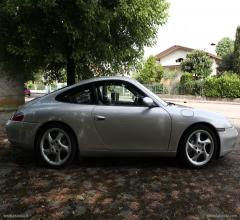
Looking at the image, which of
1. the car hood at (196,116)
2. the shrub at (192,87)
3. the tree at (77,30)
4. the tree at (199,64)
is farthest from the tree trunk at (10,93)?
the tree at (199,64)

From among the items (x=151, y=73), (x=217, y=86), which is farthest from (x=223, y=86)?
(x=151, y=73)

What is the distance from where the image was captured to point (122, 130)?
5773 millimetres

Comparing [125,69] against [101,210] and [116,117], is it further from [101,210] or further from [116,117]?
[101,210]

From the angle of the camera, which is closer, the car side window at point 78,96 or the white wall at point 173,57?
the car side window at point 78,96

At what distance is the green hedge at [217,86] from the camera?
1457 inches

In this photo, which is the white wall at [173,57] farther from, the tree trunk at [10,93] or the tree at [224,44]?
the tree trunk at [10,93]

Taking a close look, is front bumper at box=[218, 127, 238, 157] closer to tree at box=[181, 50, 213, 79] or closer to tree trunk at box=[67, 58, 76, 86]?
tree trunk at box=[67, 58, 76, 86]

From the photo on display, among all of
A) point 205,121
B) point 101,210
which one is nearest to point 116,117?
point 205,121

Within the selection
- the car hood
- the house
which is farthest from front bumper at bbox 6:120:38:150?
the house

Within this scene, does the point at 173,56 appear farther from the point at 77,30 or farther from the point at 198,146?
the point at 198,146

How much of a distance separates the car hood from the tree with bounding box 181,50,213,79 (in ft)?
139

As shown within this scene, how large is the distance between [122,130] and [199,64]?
4341 centimetres

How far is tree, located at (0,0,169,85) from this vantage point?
10.9 m

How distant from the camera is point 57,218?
3887 millimetres
